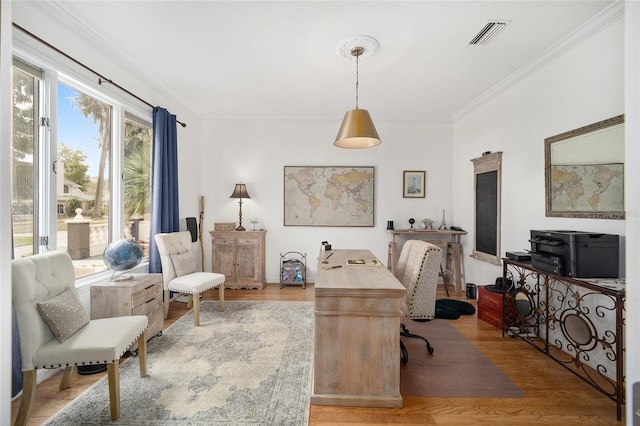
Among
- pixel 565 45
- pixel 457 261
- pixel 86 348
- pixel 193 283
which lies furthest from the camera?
pixel 457 261

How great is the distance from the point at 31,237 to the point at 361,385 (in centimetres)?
264

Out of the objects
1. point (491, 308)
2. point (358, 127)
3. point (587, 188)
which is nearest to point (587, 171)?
point (587, 188)

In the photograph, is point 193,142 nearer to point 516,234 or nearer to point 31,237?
point 31,237

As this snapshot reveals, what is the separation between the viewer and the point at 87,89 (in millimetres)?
2736

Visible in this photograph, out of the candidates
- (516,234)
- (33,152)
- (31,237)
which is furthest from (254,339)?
(516,234)

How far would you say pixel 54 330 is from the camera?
1.80 meters

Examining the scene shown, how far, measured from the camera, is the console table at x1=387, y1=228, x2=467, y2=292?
453cm

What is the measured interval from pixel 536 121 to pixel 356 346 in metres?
2.93

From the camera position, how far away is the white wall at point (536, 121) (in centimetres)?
230

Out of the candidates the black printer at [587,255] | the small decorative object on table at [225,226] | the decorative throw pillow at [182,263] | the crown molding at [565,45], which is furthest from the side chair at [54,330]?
the crown molding at [565,45]

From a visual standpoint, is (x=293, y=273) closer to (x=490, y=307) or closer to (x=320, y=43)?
(x=490, y=307)

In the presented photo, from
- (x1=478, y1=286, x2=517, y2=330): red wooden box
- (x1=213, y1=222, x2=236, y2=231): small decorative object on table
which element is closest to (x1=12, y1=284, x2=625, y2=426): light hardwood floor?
(x1=478, y1=286, x2=517, y2=330): red wooden box

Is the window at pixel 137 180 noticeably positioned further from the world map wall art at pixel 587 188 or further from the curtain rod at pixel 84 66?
the world map wall art at pixel 587 188

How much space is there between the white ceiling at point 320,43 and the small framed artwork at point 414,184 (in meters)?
1.28
